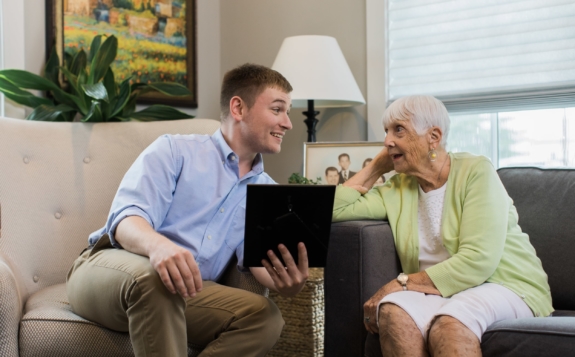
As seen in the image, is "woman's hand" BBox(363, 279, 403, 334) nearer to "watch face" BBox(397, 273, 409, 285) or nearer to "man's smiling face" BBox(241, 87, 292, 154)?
"watch face" BBox(397, 273, 409, 285)

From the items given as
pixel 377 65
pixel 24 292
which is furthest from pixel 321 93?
pixel 24 292

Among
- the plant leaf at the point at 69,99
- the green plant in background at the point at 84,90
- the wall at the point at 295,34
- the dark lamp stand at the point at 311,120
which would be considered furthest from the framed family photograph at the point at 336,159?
the plant leaf at the point at 69,99

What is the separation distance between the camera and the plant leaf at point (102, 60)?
8.50 ft

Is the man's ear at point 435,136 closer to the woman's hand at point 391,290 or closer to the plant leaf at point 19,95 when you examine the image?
the woman's hand at point 391,290

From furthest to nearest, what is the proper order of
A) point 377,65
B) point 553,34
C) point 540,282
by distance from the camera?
point 377,65 < point 553,34 < point 540,282

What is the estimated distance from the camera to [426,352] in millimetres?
1596

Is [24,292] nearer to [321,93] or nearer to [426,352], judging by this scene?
[426,352]

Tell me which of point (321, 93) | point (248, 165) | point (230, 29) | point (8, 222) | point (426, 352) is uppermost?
point (230, 29)

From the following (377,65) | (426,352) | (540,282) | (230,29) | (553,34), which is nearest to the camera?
(426,352)

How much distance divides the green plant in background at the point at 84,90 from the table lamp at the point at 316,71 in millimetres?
511

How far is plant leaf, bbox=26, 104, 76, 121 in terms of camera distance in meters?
2.48

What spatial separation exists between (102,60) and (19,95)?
0.36 m

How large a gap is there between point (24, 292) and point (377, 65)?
1.81 m

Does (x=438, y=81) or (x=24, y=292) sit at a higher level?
(x=438, y=81)
